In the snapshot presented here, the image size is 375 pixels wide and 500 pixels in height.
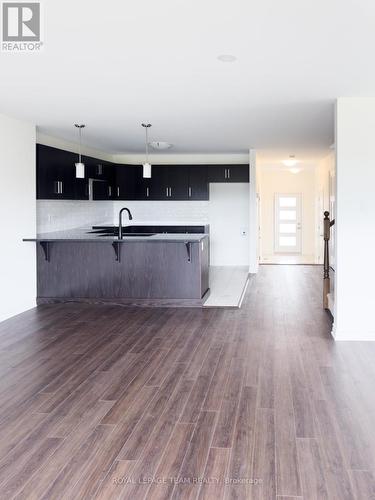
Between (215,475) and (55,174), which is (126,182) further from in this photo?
(215,475)

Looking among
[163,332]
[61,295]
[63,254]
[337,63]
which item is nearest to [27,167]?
[63,254]

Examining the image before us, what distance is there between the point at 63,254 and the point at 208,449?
493 centimetres

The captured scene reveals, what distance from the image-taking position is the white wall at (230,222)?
37.5ft

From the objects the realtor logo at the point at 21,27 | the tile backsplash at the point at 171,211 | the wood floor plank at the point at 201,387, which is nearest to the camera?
the realtor logo at the point at 21,27

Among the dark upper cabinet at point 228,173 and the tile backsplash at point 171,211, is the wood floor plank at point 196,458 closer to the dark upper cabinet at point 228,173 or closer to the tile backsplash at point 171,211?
the dark upper cabinet at point 228,173

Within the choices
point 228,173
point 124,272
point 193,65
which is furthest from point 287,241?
point 193,65

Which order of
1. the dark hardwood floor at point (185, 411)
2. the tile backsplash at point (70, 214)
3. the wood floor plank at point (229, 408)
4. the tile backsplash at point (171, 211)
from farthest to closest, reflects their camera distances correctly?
the tile backsplash at point (171, 211), the tile backsplash at point (70, 214), the wood floor plank at point (229, 408), the dark hardwood floor at point (185, 411)

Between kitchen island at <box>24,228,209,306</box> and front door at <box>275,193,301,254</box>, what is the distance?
28.5 feet

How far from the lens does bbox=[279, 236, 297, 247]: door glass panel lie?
51.4 feet

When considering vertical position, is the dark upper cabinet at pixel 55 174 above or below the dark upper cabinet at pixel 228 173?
below

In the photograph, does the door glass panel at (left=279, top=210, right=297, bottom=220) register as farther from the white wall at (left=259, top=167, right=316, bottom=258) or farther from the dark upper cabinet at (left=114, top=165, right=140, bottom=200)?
the dark upper cabinet at (left=114, top=165, right=140, bottom=200)

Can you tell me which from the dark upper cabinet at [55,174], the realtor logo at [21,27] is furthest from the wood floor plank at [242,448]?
the dark upper cabinet at [55,174]

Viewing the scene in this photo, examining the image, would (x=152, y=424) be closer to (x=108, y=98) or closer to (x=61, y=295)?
(x=108, y=98)

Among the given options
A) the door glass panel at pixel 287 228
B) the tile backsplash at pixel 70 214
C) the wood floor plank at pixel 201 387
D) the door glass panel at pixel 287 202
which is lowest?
the wood floor plank at pixel 201 387
